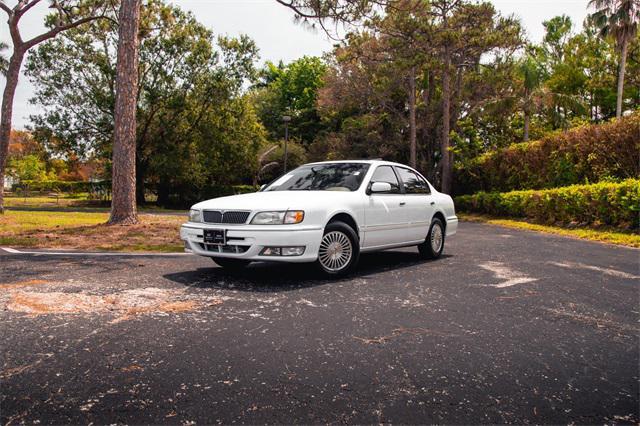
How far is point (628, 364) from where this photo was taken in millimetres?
3389

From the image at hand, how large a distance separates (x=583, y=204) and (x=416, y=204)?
941 centimetres

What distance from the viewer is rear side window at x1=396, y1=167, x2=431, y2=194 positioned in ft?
26.3

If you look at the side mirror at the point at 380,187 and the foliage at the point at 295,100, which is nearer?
the side mirror at the point at 380,187

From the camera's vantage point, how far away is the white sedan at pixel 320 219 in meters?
5.94

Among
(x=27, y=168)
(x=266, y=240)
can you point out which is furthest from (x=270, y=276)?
(x=27, y=168)

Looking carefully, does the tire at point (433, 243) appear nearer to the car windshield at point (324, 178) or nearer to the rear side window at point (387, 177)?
the rear side window at point (387, 177)

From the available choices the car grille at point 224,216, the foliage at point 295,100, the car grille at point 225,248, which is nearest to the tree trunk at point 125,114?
the car grille at point 224,216

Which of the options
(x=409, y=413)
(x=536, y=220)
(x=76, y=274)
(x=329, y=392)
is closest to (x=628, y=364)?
(x=409, y=413)

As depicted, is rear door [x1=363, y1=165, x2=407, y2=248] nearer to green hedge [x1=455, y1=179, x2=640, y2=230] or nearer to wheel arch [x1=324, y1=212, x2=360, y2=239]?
wheel arch [x1=324, y1=212, x2=360, y2=239]

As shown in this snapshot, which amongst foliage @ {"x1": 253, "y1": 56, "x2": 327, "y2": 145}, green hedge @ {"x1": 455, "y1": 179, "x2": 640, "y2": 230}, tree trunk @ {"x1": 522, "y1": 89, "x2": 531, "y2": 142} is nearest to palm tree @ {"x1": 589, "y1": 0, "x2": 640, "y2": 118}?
tree trunk @ {"x1": 522, "y1": 89, "x2": 531, "y2": 142}

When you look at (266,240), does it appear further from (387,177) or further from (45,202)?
(45,202)

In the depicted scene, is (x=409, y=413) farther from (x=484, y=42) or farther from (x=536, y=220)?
(x=484, y=42)

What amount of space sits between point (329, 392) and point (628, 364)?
217cm

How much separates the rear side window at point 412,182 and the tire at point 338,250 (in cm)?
182
